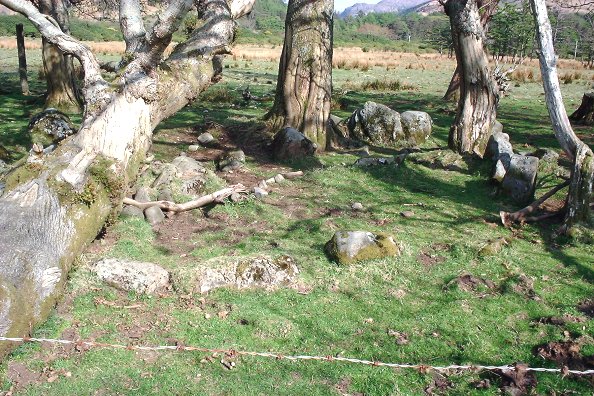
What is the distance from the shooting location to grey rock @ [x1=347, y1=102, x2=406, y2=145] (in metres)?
12.0

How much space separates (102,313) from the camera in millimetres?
5234

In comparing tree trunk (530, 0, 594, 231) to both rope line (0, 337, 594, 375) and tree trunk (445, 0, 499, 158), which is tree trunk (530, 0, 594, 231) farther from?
rope line (0, 337, 594, 375)

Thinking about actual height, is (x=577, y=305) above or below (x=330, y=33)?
below

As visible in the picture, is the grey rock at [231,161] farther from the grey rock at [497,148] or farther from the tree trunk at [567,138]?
the tree trunk at [567,138]

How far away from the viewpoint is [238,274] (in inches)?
229

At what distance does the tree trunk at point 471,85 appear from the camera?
992 centimetres

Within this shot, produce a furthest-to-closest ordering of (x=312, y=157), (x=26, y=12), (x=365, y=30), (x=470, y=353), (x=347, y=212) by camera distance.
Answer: (x=365, y=30), (x=312, y=157), (x=347, y=212), (x=26, y=12), (x=470, y=353)

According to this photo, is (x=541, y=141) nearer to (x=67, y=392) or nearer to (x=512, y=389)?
(x=512, y=389)

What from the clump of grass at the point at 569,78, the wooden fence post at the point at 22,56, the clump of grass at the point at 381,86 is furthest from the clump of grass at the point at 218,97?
the clump of grass at the point at 569,78

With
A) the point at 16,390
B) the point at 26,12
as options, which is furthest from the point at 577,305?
the point at 26,12

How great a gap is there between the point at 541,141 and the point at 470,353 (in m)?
8.82

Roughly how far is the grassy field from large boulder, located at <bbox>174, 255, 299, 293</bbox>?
0.12m

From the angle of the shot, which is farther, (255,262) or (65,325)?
(255,262)

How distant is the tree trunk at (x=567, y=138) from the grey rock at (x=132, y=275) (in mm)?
5151
